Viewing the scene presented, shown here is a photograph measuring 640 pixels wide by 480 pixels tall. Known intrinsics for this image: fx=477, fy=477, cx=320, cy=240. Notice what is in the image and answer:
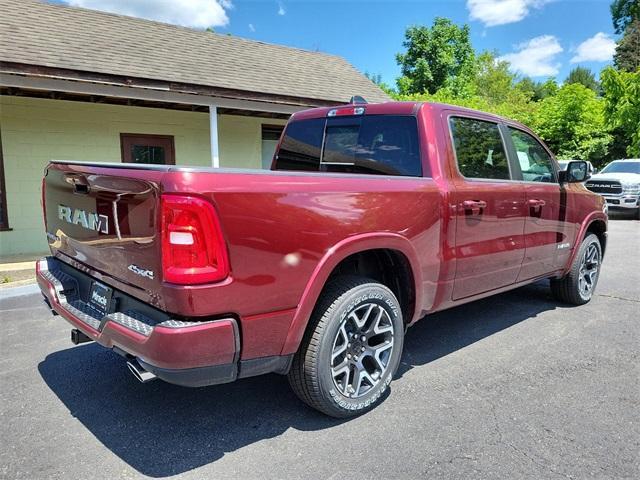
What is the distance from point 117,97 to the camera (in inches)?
319

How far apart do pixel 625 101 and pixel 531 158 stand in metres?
18.1

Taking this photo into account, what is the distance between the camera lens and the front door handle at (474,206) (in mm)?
3527

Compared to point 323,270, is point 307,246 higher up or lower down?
higher up

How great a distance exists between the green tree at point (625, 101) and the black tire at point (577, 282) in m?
16.6

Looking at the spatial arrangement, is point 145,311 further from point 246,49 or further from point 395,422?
point 246,49

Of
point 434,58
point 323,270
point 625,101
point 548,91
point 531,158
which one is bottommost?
point 323,270

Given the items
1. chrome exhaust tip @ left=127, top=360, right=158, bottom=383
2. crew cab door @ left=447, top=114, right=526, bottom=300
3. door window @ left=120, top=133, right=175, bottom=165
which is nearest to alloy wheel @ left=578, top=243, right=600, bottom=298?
crew cab door @ left=447, top=114, right=526, bottom=300

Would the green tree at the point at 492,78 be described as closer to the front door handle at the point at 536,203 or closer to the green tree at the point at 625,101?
the green tree at the point at 625,101

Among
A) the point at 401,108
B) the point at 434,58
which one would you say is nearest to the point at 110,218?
the point at 401,108

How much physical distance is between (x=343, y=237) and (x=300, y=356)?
2.39 ft

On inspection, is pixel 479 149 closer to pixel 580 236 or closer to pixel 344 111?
pixel 344 111

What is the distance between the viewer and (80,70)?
7.50m

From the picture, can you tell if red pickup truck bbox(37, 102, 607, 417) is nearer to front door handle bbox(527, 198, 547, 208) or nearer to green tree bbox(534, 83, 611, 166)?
front door handle bbox(527, 198, 547, 208)

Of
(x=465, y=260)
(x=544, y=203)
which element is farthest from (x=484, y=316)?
(x=465, y=260)
